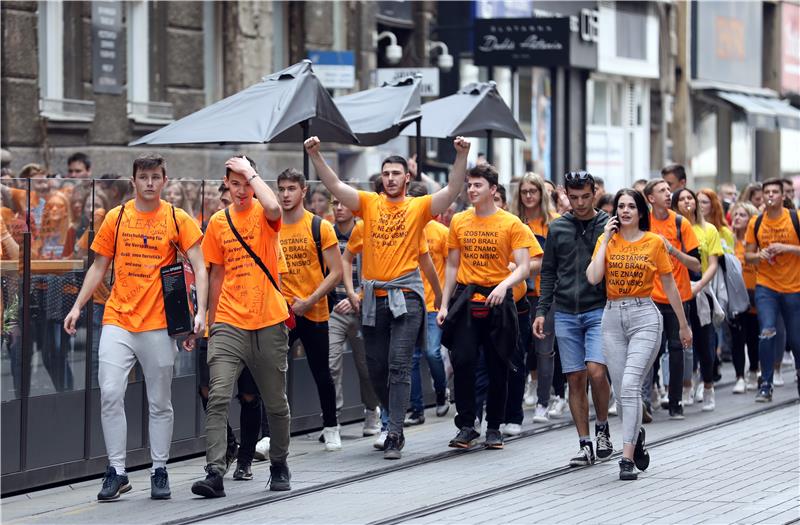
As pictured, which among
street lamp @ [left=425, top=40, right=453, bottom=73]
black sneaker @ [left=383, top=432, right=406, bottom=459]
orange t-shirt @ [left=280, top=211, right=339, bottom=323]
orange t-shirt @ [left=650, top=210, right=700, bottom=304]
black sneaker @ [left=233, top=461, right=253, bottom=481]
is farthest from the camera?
street lamp @ [left=425, top=40, right=453, bottom=73]

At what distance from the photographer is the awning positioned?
41250mm

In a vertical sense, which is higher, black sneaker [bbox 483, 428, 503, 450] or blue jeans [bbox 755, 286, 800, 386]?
blue jeans [bbox 755, 286, 800, 386]

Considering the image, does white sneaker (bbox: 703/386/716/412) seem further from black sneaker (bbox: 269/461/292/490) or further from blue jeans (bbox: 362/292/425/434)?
black sneaker (bbox: 269/461/292/490)

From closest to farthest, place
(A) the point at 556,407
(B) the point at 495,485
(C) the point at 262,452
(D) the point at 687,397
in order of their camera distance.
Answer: (B) the point at 495,485
(C) the point at 262,452
(A) the point at 556,407
(D) the point at 687,397

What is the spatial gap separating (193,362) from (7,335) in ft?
5.76

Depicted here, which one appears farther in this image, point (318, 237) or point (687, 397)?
point (687, 397)

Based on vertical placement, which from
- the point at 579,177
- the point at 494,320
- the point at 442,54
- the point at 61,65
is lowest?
the point at 494,320

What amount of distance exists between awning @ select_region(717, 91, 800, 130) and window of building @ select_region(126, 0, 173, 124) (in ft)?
73.7

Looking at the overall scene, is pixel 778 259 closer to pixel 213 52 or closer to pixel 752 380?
pixel 752 380

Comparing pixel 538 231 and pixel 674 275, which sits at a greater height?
pixel 538 231

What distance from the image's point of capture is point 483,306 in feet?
37.5

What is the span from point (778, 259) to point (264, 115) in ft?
16.0

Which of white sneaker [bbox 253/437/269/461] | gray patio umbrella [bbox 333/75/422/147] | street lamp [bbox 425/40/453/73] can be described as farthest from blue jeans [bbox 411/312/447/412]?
street lamp [bbox 425/40/453/73]

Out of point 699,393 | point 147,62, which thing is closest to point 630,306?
point 699,393
